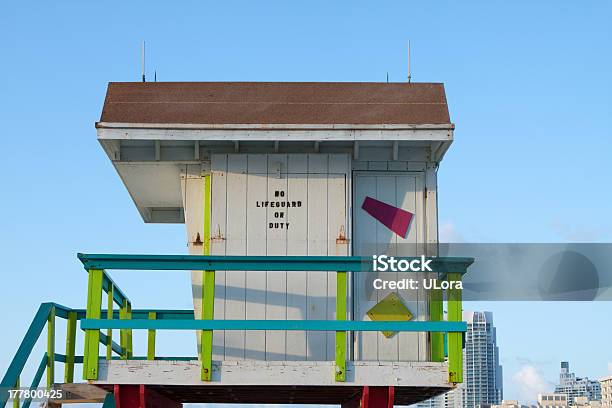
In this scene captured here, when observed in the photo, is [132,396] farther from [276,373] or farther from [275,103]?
[275,103]

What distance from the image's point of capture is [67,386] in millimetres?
11344

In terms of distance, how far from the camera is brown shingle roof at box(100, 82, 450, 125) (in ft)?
39.9

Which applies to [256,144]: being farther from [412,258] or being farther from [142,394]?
[142,394]

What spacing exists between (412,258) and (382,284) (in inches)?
38.4

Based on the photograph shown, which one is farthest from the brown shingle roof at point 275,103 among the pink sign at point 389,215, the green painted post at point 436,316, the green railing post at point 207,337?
the green railing post at point 207,337

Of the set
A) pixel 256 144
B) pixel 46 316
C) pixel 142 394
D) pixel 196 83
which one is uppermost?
pixel 196 83

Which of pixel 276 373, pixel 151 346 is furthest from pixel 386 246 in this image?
pixel 151 346

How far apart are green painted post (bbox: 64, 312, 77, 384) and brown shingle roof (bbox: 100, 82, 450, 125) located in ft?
8.85


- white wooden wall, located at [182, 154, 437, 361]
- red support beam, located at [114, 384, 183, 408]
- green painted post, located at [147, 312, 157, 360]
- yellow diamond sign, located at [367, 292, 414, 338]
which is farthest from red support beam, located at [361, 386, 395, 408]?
green painted post, located at [147, 312, 157, 360]

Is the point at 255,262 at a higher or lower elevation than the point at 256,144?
lower

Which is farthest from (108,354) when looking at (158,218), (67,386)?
(158,218)

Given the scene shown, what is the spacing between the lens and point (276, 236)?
12.4 metres

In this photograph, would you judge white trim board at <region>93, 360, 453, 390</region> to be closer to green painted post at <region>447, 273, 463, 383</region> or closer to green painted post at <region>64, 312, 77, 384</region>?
green painted post at <region>447, 273, 463, 383</region>

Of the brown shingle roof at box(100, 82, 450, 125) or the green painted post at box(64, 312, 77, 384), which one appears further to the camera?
the green painted post at box(64, 312, 77, 384)
